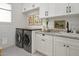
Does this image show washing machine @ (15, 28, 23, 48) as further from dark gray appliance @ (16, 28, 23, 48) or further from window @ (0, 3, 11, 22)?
window @ (0, 3, 11, 22)

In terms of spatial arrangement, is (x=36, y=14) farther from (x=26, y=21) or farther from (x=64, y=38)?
(x=64, y=38)

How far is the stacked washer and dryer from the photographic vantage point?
3.49 metres

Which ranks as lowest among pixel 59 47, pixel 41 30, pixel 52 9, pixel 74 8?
pixel 59 47

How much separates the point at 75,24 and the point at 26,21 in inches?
119

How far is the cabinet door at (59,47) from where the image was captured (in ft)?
7.43

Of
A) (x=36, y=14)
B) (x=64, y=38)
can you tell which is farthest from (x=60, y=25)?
(x=36, y=14)

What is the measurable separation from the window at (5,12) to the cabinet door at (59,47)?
8.78ft

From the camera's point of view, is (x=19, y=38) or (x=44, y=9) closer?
(x=44, y=9)

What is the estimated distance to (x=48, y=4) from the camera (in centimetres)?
324

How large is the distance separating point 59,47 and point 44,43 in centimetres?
67

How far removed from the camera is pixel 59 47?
238 centimetres

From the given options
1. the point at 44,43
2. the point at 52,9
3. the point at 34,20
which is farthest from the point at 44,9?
the point at 44,43

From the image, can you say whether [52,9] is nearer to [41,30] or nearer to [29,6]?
[41,30]

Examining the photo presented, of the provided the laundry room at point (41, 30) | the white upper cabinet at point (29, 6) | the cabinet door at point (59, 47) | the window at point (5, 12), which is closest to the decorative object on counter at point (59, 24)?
the laundry room at point (41, 30)
